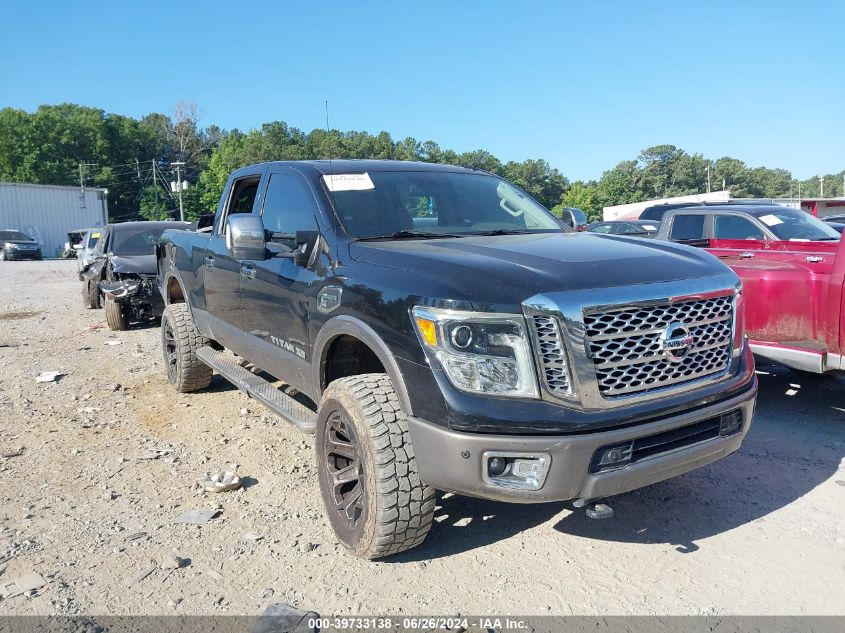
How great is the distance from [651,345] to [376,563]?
1.65 metres

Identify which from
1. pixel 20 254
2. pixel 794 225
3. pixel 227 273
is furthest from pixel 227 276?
pixel 20 254

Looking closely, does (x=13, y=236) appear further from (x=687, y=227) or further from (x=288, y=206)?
(x=288, y=206)

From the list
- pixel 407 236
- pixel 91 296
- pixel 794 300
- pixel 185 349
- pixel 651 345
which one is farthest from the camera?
pixel 91 296

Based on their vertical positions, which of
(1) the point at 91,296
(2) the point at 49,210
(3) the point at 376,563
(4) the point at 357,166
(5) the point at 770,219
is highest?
(2) the point at 49,210

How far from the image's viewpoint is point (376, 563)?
10.2ft

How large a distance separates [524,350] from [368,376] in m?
0.88

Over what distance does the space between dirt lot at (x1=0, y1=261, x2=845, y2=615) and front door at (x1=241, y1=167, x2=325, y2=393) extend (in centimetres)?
80

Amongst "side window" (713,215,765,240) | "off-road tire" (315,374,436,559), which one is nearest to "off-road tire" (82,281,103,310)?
"side window" (713,215,765,240)

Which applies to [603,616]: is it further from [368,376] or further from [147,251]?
[147,251]

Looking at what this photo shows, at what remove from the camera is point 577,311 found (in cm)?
255

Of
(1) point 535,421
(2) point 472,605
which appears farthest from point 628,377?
(2) point 472,605

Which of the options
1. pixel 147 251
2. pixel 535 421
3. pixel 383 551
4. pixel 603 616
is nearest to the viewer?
pixel 535 421

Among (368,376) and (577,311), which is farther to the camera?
(368,376)

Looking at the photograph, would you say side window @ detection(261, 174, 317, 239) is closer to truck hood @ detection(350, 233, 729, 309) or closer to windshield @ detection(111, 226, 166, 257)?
truck hood @ detection(350, 233, 729, 309)
